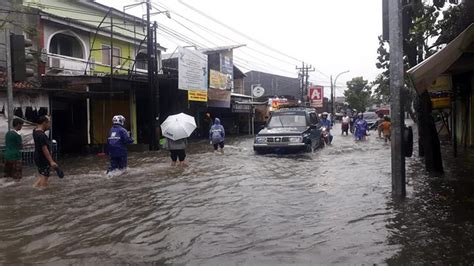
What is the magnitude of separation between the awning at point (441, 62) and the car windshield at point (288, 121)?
10062 mm

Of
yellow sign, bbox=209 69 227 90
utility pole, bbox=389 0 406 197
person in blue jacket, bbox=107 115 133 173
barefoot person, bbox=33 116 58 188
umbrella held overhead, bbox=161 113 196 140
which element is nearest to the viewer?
utility pole, bbox=389 0 406 197

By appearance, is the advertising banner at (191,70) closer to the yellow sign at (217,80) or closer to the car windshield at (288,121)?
the yellow sign at (217,80)

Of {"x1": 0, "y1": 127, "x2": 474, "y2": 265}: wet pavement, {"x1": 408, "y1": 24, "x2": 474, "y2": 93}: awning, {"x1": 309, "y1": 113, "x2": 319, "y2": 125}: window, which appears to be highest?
{"x1": 408, "y1": 24, "x2": 474, "y2": 93}: awning

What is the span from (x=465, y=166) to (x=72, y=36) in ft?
57.1

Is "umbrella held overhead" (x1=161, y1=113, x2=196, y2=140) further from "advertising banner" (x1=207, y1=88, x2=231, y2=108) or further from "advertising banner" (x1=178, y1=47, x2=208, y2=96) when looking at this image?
"advertising banner" (x1=207, y1=88, x2=231, y2=108)

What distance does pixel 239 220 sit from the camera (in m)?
6.64

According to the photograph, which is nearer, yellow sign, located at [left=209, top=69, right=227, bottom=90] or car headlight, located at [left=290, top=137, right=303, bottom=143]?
car headlight, located at [left=290, top=137, right=303, bottom=143]

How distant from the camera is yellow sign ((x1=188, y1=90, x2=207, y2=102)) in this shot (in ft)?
74.1

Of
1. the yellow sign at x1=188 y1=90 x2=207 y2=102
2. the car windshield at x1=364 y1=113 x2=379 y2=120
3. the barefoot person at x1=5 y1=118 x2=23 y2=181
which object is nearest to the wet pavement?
the barefoot person at x1=5 y1=118 x2=23 y2=181

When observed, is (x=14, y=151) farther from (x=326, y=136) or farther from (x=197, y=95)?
(x=326, y=136)

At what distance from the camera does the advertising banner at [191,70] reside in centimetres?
2080

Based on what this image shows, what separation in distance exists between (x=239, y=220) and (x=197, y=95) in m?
16.9

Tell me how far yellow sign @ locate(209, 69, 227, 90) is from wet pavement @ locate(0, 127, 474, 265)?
46.1 ft

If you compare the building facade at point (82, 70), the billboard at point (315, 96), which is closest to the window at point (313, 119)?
the building facade at point (82, 70)
